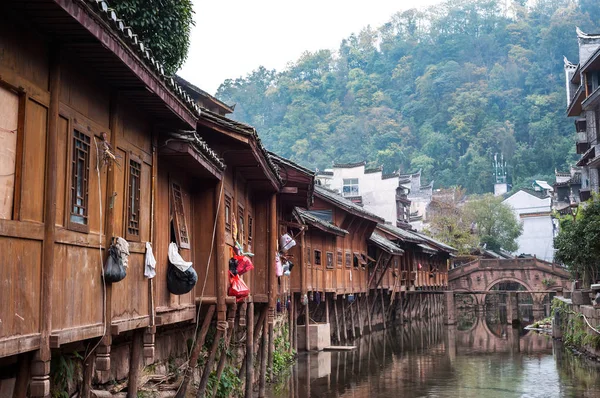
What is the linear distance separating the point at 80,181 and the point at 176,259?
3.65 meters

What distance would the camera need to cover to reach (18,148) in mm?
6441

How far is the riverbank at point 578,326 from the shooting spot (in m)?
28.7

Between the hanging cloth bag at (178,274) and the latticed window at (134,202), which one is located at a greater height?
the latticed window at (134,202)

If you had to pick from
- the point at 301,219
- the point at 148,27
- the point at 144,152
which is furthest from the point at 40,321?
the point at 301,219

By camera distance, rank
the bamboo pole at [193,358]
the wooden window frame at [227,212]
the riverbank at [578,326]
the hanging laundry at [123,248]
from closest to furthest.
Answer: the hanging laundry at [123,248] < the bamboo pole at [193,358] < the wooden window frame at [227,212] < the riverbank at [578,326]

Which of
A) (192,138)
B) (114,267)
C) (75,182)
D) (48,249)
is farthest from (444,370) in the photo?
(48,249)

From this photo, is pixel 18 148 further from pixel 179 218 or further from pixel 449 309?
pixel 449 309

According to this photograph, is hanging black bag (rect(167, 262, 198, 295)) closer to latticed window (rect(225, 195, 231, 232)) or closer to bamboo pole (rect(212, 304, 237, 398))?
latticed window (rect(225, 195, 231, 232))

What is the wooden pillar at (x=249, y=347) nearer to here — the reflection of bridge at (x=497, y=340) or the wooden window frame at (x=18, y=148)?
the wooden window frame at (x=18, y=148)

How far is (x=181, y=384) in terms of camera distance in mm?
12523

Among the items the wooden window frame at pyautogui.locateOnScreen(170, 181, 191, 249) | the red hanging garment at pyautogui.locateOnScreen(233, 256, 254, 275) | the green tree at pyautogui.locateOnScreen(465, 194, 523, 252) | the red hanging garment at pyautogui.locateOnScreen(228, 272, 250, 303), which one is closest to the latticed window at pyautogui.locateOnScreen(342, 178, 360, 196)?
the green tree at pyautogui.locateOnScreen(465, 194, 523, 252)

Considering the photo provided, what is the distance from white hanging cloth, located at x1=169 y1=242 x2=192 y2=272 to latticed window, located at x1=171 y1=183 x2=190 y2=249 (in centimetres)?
47

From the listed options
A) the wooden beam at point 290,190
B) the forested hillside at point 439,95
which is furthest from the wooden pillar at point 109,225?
the forested hillside at point 439,95

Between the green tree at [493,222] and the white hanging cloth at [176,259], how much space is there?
219 ft
